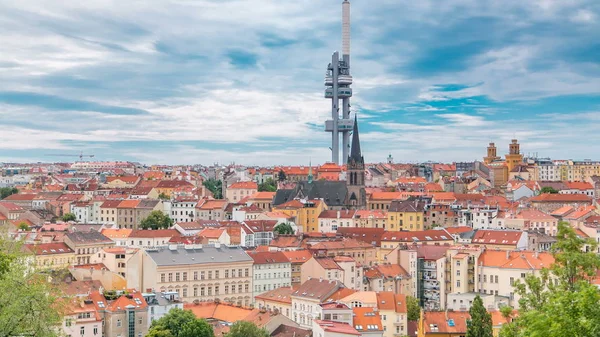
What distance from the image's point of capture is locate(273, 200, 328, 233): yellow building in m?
114

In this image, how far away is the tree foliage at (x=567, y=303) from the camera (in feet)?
63.0

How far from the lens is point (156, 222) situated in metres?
107

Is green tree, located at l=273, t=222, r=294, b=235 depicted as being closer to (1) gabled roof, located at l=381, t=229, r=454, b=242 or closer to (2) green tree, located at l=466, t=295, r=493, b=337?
(1) gabled roof, located at l=381, t=229, r=454, b=242

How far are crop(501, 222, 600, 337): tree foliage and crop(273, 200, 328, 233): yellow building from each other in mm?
86953

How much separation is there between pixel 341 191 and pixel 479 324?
7876 cm

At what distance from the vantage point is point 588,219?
9612 cm

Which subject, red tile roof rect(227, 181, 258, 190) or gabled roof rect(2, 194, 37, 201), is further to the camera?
red tile roof rect(227, 181, 258, 190)

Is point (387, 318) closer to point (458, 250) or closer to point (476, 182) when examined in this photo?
point (458, 250)

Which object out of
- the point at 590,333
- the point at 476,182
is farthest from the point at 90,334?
the point at 476,182

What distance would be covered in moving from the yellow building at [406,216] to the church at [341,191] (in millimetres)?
17039

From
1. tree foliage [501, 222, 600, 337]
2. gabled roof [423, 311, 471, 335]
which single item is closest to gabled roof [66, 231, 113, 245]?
gabled roof [423, 311, 471, 335]

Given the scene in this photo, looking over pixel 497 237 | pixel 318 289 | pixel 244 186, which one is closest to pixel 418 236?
pixel 497 237

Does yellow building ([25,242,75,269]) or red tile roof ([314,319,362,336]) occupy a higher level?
yellow building ([25,242,75,269])

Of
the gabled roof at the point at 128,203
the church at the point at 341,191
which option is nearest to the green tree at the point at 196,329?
the gabled roof at the point at 128,203
